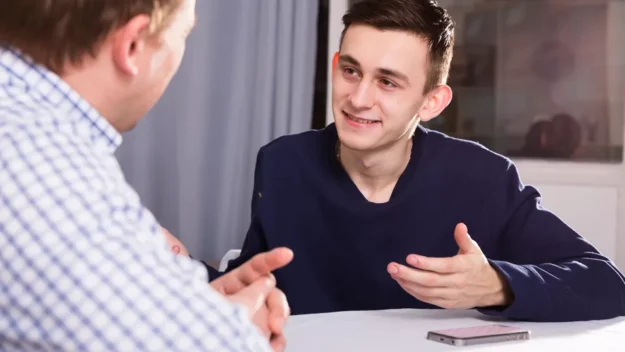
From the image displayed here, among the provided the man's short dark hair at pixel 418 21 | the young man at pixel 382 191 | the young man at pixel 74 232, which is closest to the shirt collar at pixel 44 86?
the young man at pixel 74 232

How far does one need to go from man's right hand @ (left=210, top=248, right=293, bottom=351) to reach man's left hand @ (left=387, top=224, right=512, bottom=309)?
0.36 m

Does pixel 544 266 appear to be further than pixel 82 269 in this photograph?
Yes

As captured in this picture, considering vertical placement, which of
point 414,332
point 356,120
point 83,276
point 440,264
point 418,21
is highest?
point 418,21

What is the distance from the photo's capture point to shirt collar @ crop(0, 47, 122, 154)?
76 centimetres

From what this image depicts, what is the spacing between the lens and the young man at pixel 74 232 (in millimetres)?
643

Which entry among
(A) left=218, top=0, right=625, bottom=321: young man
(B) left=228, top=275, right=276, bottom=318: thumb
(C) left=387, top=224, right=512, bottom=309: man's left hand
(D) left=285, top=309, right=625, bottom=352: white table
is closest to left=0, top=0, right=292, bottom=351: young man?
(B) left=228, top=275, right=276, bottom=318: thumb

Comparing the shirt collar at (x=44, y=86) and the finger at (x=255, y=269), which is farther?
the finger at (x=255, y=269)

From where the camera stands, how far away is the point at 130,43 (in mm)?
801

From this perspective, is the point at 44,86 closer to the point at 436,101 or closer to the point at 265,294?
the point at 265,294

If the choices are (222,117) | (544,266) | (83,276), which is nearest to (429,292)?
(544,266)

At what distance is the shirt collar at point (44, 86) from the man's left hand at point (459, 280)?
67 centimetres

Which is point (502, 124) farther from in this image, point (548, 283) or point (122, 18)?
point (122, 18)

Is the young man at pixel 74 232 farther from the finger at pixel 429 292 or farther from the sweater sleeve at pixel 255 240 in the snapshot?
the sweater sleeve at pixel 255 240

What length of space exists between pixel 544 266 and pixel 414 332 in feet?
1.17
